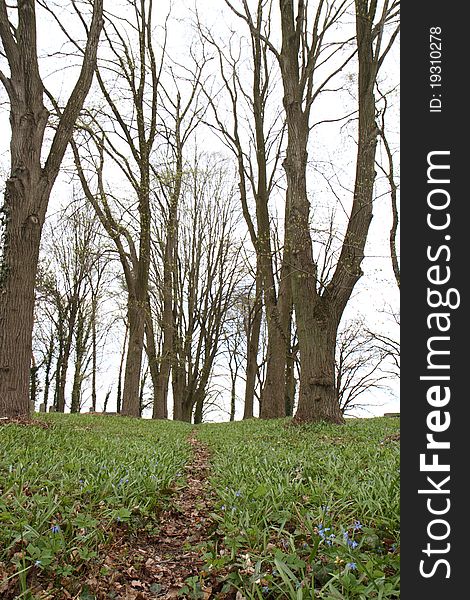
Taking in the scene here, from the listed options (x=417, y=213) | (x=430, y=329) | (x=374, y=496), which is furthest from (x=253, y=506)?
(x=417, y=213)

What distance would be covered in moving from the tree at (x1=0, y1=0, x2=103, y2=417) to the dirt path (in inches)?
209

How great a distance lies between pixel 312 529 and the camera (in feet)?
9.08

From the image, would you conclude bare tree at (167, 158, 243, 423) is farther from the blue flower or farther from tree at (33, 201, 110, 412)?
the blue flower

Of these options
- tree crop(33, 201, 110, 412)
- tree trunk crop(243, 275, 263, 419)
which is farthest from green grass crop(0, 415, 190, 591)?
tree crop(33, 201, 110, 412)

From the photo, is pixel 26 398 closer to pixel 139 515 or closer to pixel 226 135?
pixel 139 515

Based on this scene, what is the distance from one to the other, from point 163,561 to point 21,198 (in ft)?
24.5

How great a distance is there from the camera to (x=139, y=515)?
3.69 m

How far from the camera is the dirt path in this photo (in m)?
2.60

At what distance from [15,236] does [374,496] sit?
301 inches

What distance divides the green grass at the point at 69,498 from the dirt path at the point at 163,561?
0.13 m

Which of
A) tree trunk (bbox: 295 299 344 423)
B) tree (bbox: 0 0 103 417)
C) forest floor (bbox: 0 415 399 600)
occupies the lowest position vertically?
forest floor (bbox: 0 415 399 600)

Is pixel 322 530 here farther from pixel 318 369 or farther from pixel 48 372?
pixel 48 372

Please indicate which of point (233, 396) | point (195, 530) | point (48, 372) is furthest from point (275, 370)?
point (233, 396)

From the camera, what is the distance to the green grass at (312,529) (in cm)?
221
